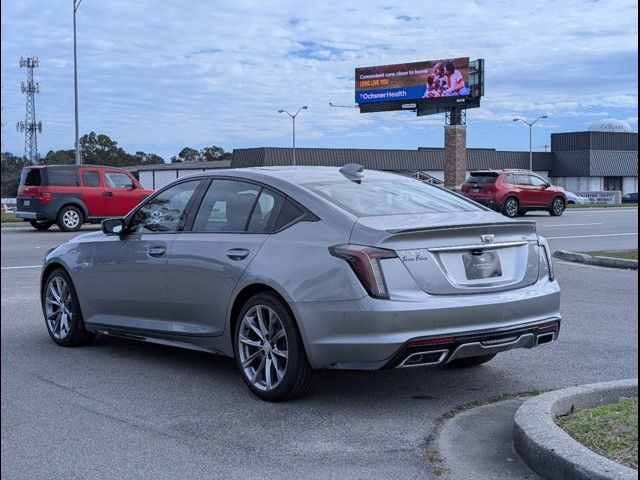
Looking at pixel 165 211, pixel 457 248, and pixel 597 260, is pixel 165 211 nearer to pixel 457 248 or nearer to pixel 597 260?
pixel 457 248

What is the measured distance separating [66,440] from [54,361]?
218 cm

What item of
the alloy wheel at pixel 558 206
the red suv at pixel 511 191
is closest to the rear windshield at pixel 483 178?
the red suv at pixel 511 191

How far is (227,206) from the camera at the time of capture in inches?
250

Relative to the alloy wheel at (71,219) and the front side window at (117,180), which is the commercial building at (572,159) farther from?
the alloy wheel at (71,219)

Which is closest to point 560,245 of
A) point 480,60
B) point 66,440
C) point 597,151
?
point 66,440

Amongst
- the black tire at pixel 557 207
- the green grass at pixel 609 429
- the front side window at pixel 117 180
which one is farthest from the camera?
the black tire at pixel 557 207

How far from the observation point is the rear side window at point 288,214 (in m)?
5.82

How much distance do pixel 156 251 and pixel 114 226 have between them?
0.64 m

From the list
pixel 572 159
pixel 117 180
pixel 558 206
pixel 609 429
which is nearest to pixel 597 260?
pixel 609 429

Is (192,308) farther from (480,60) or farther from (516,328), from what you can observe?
(480,60)

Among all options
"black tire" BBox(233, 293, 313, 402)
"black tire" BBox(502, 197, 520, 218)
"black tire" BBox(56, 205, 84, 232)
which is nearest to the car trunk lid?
"black tire" BBox(233, 293, 313, 402)

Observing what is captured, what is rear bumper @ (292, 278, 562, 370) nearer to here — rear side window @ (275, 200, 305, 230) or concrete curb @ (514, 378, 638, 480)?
concrete curb @ (514, 378, 638, 480)

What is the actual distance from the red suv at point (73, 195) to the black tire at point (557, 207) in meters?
16.0

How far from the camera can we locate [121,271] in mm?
6812
